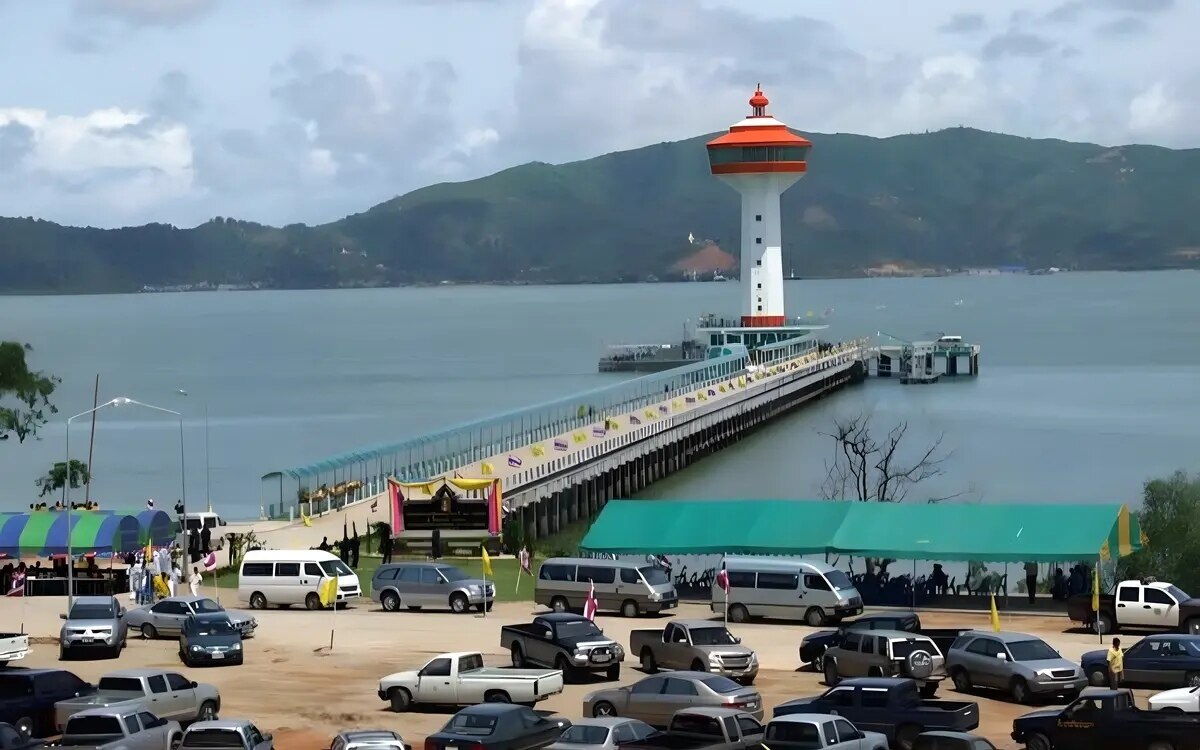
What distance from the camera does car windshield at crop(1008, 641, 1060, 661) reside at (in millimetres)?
27281

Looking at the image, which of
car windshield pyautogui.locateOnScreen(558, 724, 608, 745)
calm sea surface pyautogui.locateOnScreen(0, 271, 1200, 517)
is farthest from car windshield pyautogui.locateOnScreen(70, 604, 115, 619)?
calm sea surface pyautogui.locateOnScreen(0, 271, 1200, 517)

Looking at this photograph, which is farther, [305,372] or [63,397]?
[305,372]

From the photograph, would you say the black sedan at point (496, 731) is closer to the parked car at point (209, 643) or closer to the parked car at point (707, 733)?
the parked car at point (707, 733)

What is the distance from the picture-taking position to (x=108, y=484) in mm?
90875

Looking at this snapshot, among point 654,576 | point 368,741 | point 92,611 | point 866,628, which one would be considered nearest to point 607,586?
point 654,576

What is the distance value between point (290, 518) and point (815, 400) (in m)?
73.9

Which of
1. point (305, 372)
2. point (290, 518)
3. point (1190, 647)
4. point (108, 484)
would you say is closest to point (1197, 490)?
point (1190, 647)

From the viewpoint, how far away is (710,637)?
2891 centimetres

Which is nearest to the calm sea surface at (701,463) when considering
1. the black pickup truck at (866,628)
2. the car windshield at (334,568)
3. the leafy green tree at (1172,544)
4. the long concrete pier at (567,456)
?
the long concrete pier at (567,456)

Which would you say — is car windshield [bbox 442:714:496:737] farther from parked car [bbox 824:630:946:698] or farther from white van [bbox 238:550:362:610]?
white van [bbox 238:550:362:610]

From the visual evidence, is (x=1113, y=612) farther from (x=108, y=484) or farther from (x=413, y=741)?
(x=108, y=484)

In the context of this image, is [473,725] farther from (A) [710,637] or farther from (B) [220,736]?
(A) [710,637]

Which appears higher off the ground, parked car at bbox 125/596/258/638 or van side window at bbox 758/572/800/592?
van side window at bbox 758/572/800/592

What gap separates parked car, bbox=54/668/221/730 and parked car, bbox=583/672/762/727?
5127 mm
